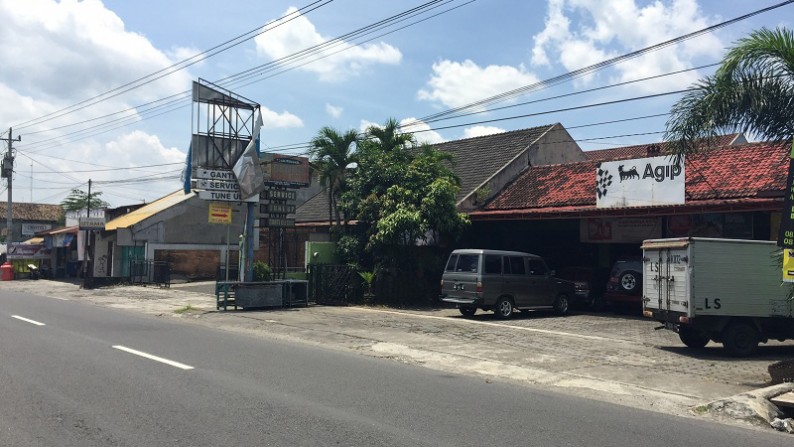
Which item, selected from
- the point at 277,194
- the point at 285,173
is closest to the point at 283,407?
the point at 277,194

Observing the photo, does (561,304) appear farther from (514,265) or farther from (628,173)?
(628,173)

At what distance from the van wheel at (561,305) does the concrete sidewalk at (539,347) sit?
1.31ft

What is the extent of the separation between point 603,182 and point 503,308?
5.37 metres

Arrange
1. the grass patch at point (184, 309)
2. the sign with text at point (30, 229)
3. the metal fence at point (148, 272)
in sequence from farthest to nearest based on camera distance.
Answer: the sign with text at point (30, 229) < the metal fence at point (148, 272) < the grass patch at point (184, 309)

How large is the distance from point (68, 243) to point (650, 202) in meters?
39.2

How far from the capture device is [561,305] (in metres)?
20.1

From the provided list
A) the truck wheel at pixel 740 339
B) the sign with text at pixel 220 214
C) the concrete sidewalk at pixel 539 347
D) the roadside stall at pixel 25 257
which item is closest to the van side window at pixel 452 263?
the concrete sidewalk at pixel 539 347

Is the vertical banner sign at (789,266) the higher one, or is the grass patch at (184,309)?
the vertical banner sign at (789,266)

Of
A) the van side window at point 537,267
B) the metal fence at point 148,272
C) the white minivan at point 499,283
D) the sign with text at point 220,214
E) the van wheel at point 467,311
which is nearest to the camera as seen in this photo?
the white minivan at point 499,283

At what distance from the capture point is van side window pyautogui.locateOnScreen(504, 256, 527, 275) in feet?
62.0

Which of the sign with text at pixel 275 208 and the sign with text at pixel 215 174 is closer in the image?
the sign with text at pixel 215 174

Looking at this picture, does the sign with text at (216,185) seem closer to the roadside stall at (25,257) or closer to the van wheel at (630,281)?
the van wheel at (630,281)

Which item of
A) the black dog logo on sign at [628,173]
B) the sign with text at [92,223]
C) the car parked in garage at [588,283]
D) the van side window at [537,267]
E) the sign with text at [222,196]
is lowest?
the car parked in garage at [588,283]

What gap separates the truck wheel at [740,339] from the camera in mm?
12633
